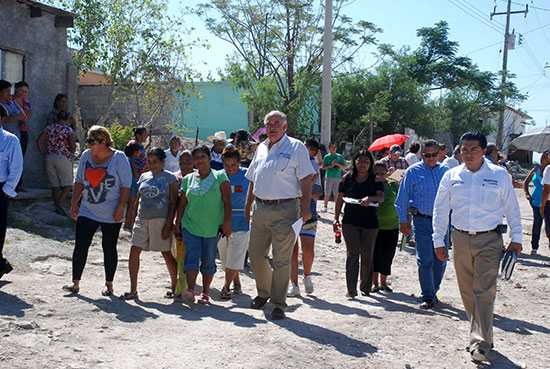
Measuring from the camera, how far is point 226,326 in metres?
5.55

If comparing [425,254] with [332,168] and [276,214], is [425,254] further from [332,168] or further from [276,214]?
[332,168]

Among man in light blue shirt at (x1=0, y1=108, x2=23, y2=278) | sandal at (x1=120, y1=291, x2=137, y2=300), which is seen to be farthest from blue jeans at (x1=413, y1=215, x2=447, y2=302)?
man in light blue shirt at (x1=0, y1=108, x2=23, y2=278)

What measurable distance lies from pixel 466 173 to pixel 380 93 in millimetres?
23430

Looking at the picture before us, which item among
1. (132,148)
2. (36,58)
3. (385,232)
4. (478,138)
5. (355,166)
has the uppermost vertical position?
(36,58)

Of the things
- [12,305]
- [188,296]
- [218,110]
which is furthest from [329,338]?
[218,110]

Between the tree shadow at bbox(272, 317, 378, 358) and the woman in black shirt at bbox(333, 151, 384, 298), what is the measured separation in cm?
156

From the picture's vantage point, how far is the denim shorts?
6383 mm

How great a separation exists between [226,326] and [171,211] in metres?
1.56

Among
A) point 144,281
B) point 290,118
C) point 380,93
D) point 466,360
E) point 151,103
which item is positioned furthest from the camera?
point 380,93

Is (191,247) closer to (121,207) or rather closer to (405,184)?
(121,207)

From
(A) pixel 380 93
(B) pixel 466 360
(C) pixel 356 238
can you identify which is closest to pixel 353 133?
(A) pixel 380 93

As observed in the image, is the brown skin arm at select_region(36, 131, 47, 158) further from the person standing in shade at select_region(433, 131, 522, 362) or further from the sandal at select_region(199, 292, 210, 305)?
the person standing in shade at select_region(433, 131, 522, 362)

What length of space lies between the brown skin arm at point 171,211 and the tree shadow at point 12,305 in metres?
1.53

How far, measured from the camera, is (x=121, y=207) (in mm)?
6195
